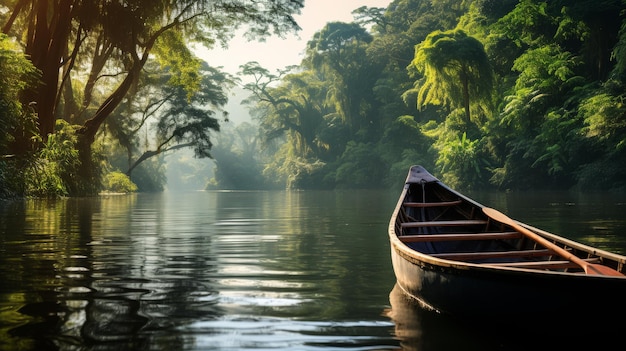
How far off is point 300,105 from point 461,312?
61771 millimetres

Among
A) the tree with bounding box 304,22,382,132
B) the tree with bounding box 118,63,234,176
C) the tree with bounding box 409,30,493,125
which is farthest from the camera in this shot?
the tree with bounding box 304,22,382,132

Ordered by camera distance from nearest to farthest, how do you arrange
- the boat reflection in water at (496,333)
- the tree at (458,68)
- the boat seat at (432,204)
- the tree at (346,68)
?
the boat reflection in water at (496,333) → the boat seat at (432,204) → the tree at (458,68) → the tree at (346,68)

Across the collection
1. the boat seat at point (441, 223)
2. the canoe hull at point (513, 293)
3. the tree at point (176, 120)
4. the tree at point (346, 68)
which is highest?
the tree at point (346, 68)

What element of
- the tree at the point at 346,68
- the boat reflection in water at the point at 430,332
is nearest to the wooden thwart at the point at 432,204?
the boat reflection in water at the point at 430,332

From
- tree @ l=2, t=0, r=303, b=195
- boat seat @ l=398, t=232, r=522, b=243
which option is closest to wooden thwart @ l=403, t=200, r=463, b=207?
boat seat @ l=398, t=232, r=522, b=243

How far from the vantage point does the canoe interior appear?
5047 millimetres

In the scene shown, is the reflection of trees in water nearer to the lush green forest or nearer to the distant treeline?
the lush green forest

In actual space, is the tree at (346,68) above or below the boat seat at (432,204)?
above

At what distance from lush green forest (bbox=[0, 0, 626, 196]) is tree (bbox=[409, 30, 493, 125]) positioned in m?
0.09

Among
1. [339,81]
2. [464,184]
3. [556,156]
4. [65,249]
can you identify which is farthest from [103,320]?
[339,81]

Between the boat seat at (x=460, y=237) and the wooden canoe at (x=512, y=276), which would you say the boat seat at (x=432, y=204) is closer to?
the wooden canoe at (x=512, y=276)

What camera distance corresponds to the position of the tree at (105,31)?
22422 mm

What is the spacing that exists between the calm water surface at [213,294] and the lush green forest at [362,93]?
1056 cm

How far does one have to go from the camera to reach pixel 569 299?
11.7 feet
